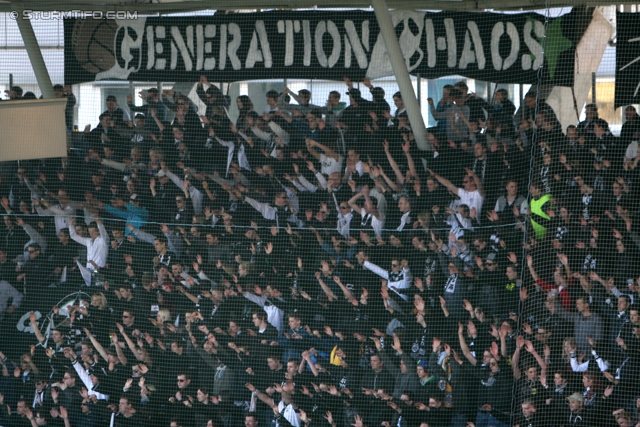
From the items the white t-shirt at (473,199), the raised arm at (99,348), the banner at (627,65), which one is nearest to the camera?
the banner at (627,65)

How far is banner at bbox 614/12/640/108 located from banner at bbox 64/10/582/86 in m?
0.43

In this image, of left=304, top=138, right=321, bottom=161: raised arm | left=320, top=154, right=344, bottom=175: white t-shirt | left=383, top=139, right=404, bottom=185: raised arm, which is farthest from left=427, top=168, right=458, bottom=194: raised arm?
left=304, top=138, right=321, bottom=161: raised arm

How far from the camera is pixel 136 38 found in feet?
31.9

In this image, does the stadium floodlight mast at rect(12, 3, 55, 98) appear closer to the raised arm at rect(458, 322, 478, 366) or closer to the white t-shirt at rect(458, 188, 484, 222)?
the white t-shirt at rect(458, 188, 484, 222)

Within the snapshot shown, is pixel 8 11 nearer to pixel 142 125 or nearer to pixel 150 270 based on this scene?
pixel 142 125

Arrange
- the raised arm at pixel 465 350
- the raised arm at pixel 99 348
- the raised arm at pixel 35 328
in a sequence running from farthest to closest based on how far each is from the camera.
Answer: the raised arm at pixel 35 328
the raised arm at pixel 99 348
the raised arm at pixel 465 350

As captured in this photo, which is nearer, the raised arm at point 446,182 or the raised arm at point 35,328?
the raised arm at point 446,182

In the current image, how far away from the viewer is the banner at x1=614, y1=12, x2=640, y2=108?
27.2ft

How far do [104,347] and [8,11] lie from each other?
3693mm

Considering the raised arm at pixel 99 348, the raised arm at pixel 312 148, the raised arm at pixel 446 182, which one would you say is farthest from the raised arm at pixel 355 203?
the raised arm at pixel 99 348

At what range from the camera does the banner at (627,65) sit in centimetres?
830

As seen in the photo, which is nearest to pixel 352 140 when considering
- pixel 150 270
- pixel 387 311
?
pixel 387 311

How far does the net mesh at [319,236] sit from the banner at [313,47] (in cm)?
2

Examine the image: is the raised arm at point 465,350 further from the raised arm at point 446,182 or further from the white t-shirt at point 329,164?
the white t-shirt at point 329,164
